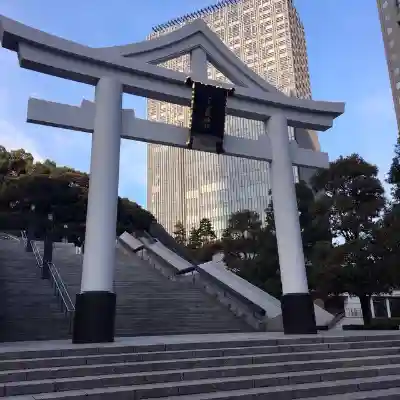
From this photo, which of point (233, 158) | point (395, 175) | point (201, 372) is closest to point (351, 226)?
point (395, 175)

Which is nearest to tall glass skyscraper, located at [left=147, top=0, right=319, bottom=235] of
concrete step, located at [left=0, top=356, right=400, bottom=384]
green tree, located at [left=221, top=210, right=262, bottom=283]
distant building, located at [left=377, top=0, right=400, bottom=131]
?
distant building, located at [left=377, top=0, right=400, bottom=131]

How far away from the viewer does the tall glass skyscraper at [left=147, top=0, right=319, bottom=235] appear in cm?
6619

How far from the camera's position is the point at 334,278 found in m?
13.6

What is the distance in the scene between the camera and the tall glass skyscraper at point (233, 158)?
66.2 metres

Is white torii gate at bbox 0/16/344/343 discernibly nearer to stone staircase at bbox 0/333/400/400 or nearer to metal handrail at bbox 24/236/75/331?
stone staircase at bbox 0/333/400/400

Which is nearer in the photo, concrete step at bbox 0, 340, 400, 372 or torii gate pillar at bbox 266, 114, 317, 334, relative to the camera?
concrete step at bbox 0, 340, 400, 372

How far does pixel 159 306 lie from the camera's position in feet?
38.3

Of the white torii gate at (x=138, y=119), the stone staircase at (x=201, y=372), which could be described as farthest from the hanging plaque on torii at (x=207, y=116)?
the stone staircase at (x=201, y=372)

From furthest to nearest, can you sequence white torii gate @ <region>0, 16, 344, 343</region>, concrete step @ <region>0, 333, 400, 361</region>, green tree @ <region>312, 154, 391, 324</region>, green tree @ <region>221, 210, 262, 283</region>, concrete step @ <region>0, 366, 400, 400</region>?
green tree @ <region>221, 210, 262, 283</region>, green tree @ <region>312, 154, 391, 324</region>, white torii gate @ <region>0, 16, 344, 343</region>, concrete step @ <region>0, 333, 400, 361</region>, concrete step @ <region>0, 366, 400, 400</region>

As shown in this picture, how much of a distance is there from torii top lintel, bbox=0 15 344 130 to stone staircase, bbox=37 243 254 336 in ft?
18.6

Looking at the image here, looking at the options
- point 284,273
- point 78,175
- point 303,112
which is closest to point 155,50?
point 303,112

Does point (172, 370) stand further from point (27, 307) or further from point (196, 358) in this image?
point (27, 307)

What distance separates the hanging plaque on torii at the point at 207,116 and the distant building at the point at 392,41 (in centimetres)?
4370

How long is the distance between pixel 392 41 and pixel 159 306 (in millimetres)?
51056
